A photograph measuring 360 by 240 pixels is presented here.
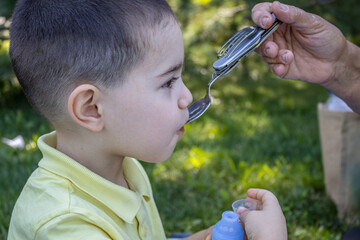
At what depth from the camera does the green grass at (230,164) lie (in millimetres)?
1903

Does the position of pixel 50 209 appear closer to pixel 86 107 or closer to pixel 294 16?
pixel 86 107

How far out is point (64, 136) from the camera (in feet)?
3.81

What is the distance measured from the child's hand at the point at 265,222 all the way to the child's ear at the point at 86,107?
0.42 metres

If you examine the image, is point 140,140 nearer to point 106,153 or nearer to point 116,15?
point 106,153

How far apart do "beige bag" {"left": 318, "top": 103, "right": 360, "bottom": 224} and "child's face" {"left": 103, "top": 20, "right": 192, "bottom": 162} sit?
38.5 inches

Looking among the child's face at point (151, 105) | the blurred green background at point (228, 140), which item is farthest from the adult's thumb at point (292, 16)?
the child's face at point (151, 105)

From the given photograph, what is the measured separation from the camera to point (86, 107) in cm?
108

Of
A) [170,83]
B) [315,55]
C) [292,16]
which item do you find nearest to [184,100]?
[170,83]

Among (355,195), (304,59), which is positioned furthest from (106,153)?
(355,195)

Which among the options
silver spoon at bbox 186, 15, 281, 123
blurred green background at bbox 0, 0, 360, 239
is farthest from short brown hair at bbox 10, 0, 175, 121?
blurred green background at bbox 0, 0, 360, 239

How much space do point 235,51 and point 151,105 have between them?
313mm

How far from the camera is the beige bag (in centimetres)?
188

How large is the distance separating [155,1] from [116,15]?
12 cm

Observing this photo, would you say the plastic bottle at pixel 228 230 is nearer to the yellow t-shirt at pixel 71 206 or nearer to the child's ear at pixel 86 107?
the yellow t-shirt at pixel 71 206
